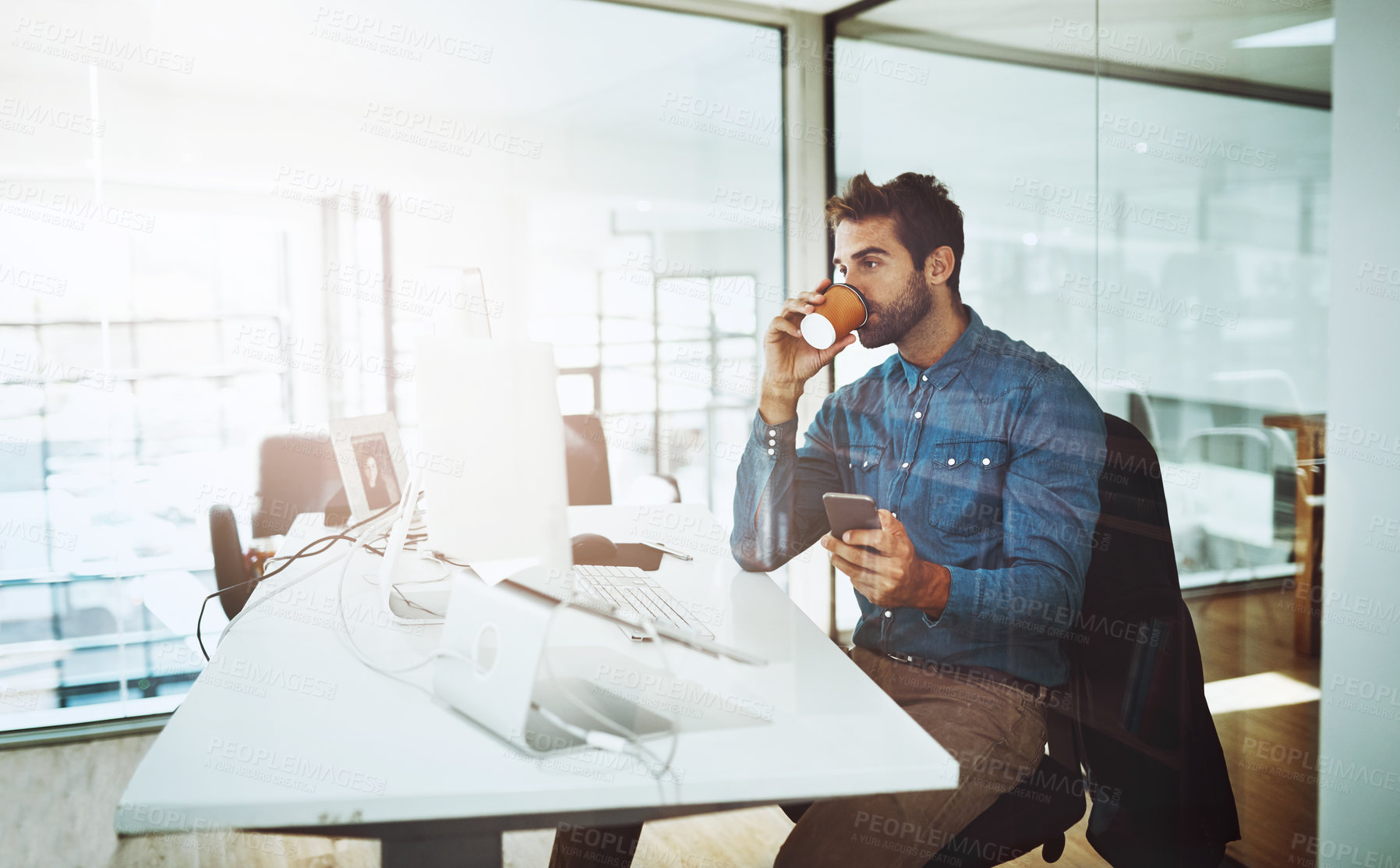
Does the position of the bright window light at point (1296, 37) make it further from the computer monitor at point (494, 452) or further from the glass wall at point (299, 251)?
the glass wall at point (299, 251)

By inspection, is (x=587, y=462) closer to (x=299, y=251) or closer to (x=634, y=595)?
(x=299, y=251)

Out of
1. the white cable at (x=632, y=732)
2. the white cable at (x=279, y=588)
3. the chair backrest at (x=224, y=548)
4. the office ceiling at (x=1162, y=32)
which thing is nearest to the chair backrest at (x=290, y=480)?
the chair backrest at (x=224, y=548)

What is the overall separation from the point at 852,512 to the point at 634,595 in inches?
16.2

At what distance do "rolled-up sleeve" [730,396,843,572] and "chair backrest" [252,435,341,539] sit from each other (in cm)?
153

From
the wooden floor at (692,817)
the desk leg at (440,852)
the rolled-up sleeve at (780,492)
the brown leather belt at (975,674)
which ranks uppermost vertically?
the rolled-up sleeve at (780,492)

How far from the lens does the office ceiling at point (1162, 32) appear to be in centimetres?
182

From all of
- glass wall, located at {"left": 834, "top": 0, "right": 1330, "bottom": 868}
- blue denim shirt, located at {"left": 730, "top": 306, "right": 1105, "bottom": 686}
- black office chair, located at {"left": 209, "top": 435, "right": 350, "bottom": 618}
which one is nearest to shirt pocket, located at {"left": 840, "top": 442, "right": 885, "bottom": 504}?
blue denim shirt, located at {"left": 730, "top": 306, "right": 1105, "bottom": 686}

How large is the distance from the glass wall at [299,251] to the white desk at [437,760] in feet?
6.06

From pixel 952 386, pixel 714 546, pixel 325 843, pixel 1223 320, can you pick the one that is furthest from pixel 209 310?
pixel 1223 320

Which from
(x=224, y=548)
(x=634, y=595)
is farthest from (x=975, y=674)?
(x=224, y=548)

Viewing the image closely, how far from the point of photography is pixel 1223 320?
1.96m

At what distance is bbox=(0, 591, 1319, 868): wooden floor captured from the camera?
1.91 meters

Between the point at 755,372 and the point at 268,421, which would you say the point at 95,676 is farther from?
the point at 755,372

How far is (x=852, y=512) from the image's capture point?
1503 millimetres
